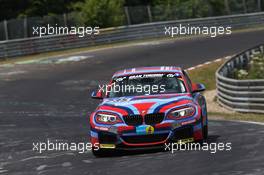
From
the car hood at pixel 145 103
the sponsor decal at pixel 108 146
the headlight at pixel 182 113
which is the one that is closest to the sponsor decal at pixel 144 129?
the car hood at pixel 145 103

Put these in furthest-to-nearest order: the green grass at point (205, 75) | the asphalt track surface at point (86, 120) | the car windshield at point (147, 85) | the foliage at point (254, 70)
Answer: the green grass at point (205, 75), the foliage at point (254, 70), the car windshield at point (147, 85), the asphalt track surface at point (86, 120)

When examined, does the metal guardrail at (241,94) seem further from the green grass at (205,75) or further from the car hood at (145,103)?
the car hood at (145,103)

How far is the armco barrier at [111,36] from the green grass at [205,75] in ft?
35.8

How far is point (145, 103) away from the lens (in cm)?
1184

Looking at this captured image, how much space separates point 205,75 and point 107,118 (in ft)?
54.8

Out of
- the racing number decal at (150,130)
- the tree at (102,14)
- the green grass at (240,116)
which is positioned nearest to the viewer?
the racing number decal at (150,130)

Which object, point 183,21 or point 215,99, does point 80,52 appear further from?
point 215,99

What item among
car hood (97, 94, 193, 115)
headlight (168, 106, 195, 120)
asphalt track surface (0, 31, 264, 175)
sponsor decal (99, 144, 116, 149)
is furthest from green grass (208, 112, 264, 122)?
sponsor decal (99, 144, 116, 149)

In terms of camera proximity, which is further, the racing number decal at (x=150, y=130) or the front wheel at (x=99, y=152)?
the front wheel at (x=99, y=152)

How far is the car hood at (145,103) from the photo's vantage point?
457 inches

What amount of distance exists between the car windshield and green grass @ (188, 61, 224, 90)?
43.7 feet

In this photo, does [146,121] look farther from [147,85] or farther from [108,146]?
[147,85]

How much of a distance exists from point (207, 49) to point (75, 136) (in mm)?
20321

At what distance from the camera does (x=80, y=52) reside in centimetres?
3697
